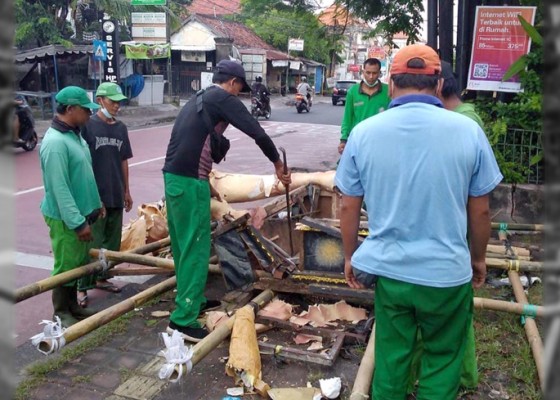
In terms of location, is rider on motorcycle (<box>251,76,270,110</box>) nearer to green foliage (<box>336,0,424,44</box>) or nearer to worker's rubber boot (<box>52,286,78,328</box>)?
green foliage (<box>336,0,424,44</box>)

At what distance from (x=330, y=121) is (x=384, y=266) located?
826 inches

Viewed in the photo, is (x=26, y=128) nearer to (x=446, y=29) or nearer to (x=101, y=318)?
(x=446, y=29)

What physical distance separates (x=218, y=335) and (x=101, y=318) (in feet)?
2.40

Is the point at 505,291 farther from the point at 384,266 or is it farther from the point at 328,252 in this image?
the point at 384,266

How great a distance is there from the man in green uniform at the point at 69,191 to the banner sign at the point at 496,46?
5.17 m

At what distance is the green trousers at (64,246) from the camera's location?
12.9 ft

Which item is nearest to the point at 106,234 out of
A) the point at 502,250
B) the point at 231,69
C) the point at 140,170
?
the point at 231,69

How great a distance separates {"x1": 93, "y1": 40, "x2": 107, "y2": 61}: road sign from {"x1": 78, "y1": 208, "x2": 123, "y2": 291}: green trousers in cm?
1471

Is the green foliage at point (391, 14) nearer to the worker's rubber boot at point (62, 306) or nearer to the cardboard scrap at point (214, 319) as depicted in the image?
the cardboard scrap at point (214, 319)

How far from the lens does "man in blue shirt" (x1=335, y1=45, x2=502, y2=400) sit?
87.0 inches

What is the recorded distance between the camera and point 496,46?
23.1 feet

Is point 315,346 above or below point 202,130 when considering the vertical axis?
below

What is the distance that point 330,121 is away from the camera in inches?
904

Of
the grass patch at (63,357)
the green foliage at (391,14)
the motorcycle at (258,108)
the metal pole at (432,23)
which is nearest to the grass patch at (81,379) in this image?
the grass patch at (63,357)
